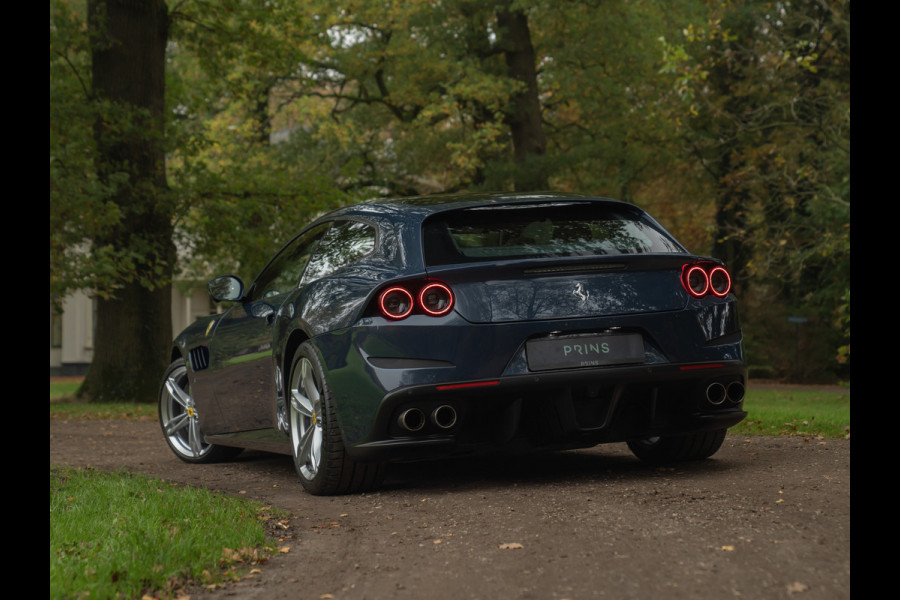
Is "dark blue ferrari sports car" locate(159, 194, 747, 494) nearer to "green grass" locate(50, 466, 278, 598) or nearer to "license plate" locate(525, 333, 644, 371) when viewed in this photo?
"license plate" locate(525, 333, 644, 371)

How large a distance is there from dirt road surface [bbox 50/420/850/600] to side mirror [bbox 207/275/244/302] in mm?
1209

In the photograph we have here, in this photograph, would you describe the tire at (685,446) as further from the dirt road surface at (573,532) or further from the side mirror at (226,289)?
the side mirror at (226,289)

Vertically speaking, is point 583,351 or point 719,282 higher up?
point 719,282

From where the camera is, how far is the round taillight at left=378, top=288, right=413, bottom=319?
587 centimetres

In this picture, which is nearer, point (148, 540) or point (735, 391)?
point (148, 540)

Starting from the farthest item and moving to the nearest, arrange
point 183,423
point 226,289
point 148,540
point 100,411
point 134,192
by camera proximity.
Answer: point 134,192, point 100,411, point 183,423, point 226,289, point 148,540

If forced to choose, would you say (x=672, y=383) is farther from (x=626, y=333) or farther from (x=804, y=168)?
(x=804, y=168)

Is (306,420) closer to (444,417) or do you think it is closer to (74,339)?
(444,417)

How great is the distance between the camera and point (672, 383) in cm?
609

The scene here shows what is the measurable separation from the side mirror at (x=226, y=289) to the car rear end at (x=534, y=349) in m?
1.75

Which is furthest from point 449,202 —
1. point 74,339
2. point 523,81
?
point 74,339

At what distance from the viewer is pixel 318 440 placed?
6.39 meters

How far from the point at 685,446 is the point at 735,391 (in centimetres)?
69
